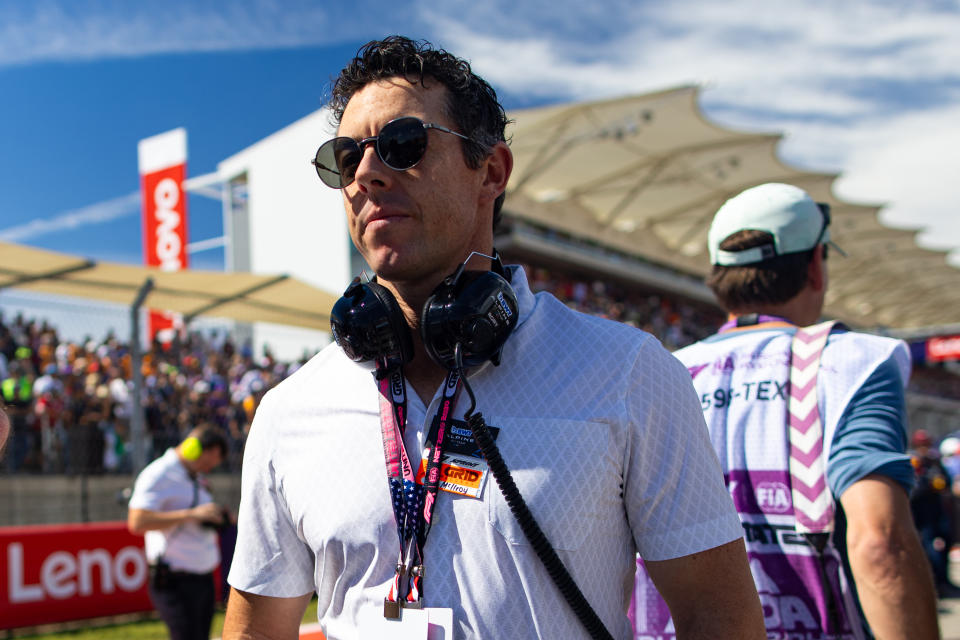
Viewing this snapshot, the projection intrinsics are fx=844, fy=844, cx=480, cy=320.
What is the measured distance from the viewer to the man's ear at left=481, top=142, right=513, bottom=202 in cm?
162

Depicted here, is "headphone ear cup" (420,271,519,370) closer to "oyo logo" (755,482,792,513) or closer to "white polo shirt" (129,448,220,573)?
"oyo logo" (755,482,792,513)

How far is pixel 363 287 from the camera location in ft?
5.16

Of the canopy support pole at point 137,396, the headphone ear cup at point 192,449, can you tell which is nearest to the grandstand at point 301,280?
the canopy support pole at point 137,396

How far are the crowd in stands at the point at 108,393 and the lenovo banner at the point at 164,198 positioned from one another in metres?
7.19

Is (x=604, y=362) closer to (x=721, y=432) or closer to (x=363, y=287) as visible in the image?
(x=363, y=287)

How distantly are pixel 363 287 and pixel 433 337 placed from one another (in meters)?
Result: 0.22

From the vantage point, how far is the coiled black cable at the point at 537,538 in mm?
1296

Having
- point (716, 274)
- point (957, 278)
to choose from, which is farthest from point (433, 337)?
point (957, 278)

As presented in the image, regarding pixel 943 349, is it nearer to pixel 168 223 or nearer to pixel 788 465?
pixel 168 223

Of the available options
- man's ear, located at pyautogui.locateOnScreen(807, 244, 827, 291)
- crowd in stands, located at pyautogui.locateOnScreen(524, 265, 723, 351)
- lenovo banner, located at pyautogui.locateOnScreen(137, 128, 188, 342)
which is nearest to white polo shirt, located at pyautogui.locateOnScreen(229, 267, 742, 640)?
man's ear, located at pyautogui.locateOnScreen(807, 244, 827, 291)

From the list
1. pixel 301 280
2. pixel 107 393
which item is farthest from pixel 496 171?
pixel 301 280

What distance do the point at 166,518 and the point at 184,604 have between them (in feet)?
1.82

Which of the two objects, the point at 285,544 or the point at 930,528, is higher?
the point at 285,544

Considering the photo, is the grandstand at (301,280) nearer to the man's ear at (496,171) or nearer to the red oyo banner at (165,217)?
the man's ear at (496,171)
